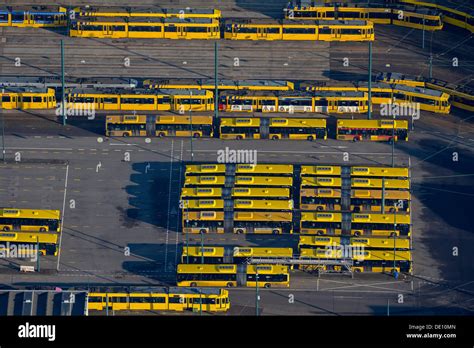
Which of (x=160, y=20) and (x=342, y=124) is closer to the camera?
(x=342, y=124)

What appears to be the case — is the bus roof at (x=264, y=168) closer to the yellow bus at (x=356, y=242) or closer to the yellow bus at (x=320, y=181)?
the yellow bus at (x=320, y=181)

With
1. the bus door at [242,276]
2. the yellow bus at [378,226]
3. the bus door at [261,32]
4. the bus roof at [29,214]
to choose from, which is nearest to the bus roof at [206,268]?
the bus door at [242,276]

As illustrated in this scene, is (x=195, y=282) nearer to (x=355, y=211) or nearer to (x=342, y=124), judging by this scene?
(x=355, y=211)

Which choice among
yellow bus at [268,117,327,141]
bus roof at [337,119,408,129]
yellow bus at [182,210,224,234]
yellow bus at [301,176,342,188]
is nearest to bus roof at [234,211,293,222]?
yellow bus at [182,210,224,234]

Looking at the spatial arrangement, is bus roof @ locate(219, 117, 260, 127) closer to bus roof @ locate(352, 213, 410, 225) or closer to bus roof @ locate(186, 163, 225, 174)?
bus roof @ locate(186, 163, 225, 174)

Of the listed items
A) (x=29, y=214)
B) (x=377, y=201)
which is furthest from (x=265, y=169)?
(x=29, y=214)

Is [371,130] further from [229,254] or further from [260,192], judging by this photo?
[229,254]
